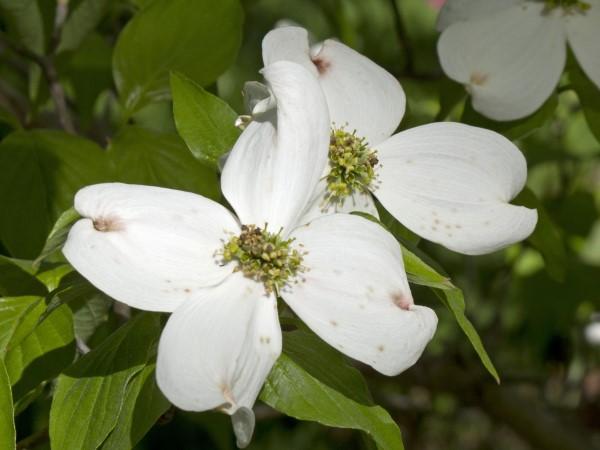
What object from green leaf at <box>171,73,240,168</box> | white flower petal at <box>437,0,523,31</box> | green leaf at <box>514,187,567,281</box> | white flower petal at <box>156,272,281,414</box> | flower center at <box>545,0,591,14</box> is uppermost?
green leaf at <box>171,73,240,168</box>

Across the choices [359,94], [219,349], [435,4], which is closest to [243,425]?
[219,349]

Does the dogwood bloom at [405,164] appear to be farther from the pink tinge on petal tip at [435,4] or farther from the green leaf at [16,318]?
the pink tinge on petal tip at [435,4]

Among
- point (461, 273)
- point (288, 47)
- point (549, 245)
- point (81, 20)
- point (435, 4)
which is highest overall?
point (288, 47)

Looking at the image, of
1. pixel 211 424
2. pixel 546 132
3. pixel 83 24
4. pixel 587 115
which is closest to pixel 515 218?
pixel 587 115

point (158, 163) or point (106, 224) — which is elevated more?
point (106, 224)

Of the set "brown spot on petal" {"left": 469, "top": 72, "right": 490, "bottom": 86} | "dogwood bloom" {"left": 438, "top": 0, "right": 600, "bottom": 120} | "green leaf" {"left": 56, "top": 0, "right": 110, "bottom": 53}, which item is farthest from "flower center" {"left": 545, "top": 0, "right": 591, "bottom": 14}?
"green leaf" {"left": 56, "top": 0, "right": 110, "bottom": 53}

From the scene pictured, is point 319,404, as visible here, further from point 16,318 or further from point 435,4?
point 435,4

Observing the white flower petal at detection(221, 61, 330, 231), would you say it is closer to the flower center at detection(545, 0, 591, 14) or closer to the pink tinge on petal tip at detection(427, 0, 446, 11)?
the flower center at detection(545, 0, 591, 14)
